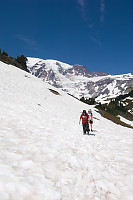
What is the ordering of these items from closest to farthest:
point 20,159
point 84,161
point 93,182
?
point 93,182
point 20,159
point 84,161

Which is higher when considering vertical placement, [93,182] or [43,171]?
[43,171]

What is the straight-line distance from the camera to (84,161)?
17.6 feet

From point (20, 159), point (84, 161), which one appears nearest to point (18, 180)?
point (20, 159)

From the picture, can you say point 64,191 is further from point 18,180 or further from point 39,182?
point 18,180

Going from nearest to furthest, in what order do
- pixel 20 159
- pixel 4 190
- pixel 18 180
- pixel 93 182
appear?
pixel 4 190
pixel 18 180
pixel 93 182
pixel 20 159

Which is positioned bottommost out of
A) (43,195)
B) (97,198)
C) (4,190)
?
(97,198)

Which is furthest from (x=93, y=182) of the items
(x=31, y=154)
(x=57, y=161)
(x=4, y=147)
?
(x=4, y=147)

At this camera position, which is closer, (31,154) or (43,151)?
(31,154)

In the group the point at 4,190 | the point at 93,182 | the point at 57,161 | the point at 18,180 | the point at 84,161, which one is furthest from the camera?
the point at 84,161

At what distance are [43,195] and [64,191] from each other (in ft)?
2.04

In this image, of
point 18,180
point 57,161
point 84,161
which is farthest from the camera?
point 84,161

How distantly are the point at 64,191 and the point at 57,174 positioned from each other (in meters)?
0.79

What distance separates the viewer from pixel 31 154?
5133 mm

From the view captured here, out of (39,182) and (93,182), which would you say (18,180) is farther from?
(93,182)
